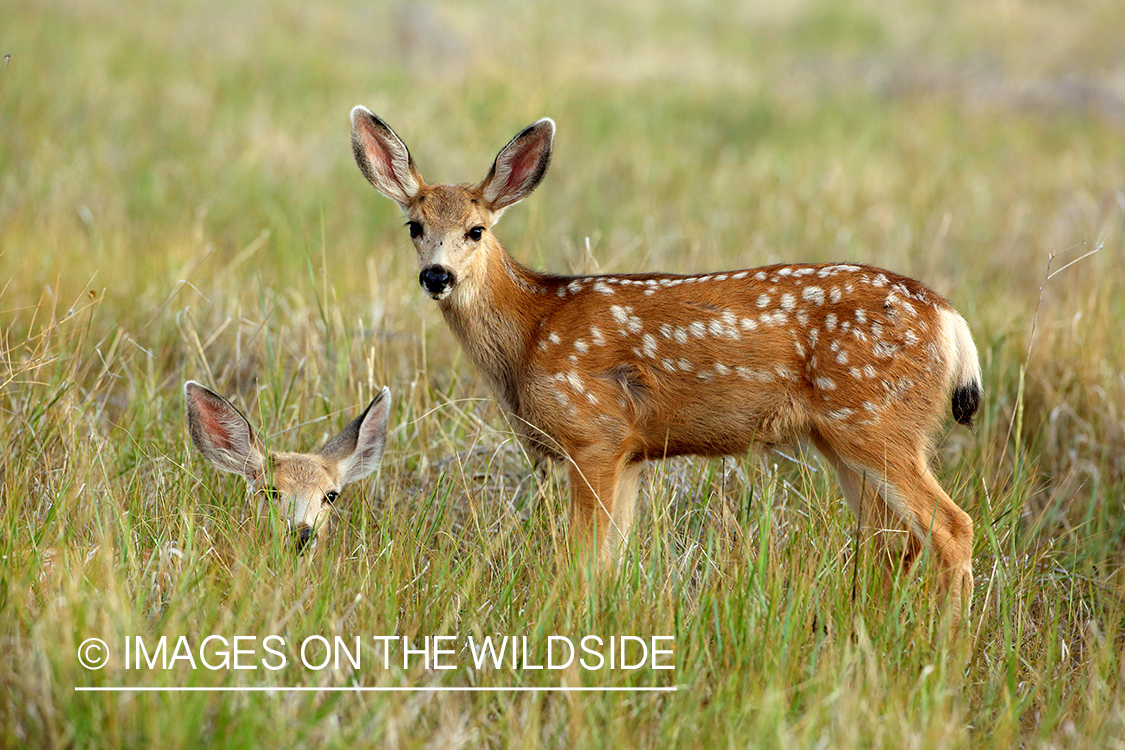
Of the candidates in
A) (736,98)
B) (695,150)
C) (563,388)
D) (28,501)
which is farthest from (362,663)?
(736,98)

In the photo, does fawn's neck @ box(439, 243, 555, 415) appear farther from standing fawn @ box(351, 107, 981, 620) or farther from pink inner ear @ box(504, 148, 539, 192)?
pink inner ear @ box(504, 148, 539, 192)

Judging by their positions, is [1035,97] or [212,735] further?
[1035,97]

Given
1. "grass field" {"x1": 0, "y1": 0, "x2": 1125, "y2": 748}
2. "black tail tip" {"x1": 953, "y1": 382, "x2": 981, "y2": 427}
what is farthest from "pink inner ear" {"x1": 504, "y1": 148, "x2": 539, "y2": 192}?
"black tail tip" {"x1": 953, "y1": 382, "x2": 981, "y2": 427}

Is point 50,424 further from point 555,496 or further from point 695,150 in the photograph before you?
point 695,150

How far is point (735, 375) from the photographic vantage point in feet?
12.9

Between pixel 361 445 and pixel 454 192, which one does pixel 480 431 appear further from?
pixel 454 192

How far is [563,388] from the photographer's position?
4.00 meters

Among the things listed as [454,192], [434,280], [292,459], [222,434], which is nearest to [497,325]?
[434,280]

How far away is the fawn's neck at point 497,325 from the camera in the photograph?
167 inches

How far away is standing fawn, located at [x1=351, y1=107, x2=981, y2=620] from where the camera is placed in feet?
12.7

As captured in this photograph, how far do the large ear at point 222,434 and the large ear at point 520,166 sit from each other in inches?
49.7

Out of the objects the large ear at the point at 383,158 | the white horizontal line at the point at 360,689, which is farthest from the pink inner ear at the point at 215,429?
the white horizontal line at the point at 360,689

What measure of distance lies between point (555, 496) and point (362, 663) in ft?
4.56

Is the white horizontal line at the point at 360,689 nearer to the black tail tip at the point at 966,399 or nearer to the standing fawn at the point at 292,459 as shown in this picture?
the standing fawn at the point at 292,459
